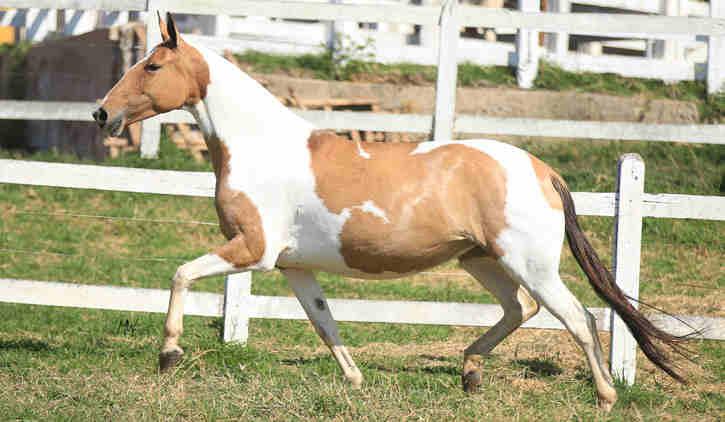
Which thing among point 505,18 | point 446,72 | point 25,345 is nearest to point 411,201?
→ point 25,345

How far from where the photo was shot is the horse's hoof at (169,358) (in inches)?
211

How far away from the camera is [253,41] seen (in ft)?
40.0

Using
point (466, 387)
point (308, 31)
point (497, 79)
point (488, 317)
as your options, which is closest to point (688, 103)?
point (497, 79)

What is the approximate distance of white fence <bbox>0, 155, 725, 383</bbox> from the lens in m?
6.22

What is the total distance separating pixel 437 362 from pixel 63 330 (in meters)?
2.60

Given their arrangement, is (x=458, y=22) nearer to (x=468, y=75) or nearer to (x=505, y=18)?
(x=505, y=18)

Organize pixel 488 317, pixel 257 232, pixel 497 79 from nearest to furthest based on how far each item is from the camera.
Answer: pixel 257 232 → pixel 488 317 → pixel 497 79

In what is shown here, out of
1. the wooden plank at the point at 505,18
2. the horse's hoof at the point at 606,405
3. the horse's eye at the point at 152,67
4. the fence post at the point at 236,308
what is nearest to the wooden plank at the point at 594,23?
the wooden plank at the point at 505,18

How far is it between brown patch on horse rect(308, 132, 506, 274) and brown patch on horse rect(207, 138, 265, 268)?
38 cm

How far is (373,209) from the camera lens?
539 cm

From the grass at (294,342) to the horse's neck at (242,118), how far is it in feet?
4.11

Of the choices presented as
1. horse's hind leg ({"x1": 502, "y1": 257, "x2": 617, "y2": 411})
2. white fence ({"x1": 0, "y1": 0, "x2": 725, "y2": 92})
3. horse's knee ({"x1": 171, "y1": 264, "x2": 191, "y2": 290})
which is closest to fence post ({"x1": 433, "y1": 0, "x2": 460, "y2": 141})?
white fence ({"x1": 0, "y1": 0, "x2": 725, "y2": 92})

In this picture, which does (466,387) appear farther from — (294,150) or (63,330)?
(63,330)

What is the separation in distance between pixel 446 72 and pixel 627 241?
3080mm
